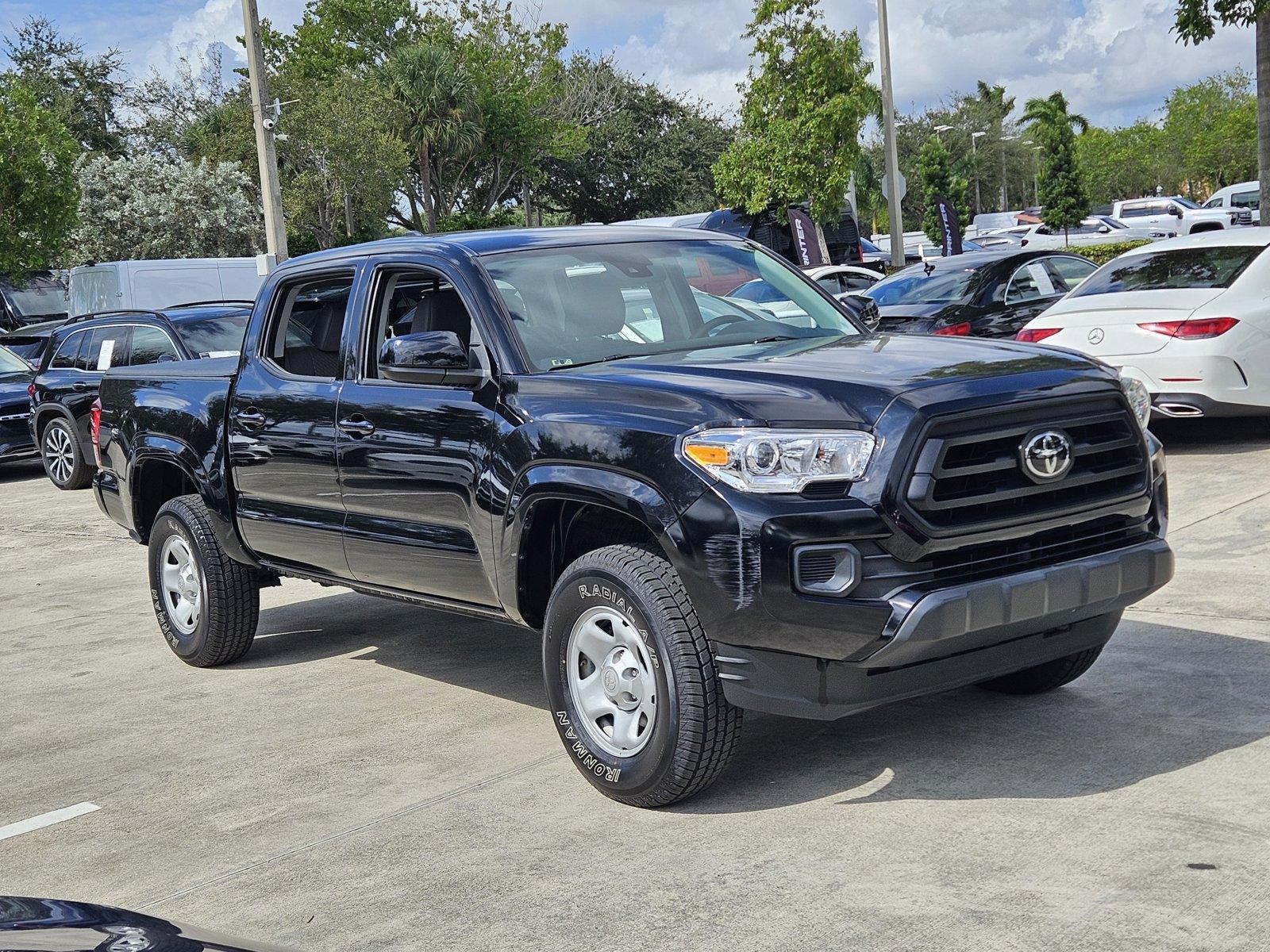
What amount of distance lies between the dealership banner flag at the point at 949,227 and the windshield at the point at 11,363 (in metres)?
17.5

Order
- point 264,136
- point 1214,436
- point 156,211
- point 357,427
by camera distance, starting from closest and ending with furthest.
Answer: point 357,427, point 1214,436, point 264,136, point 156,211

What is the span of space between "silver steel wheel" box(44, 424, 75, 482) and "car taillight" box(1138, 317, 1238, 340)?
1075 cm

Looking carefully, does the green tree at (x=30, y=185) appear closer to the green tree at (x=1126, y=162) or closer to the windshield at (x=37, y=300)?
the windshield at (x=37, y=300)

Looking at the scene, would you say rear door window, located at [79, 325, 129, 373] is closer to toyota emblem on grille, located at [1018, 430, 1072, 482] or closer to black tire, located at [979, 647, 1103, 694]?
black tire, located at [979, 647, 1103, 694]

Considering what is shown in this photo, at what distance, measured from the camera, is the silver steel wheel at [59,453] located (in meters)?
15.3

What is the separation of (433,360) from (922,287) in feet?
32.2

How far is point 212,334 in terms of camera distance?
1387 cm


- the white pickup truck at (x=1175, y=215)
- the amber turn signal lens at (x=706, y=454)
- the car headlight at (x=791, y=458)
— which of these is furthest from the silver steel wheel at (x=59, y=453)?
the white pickup truck at (x=1175, y=215)

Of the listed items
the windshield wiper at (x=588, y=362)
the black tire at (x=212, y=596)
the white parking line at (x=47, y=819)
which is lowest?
the white parking line at (x=47, y=819)

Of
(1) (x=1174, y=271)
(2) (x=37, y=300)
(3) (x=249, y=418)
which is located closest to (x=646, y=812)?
(3) (x=249, y=418)

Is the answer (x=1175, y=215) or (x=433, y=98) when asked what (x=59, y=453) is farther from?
(x=1175, y=215)

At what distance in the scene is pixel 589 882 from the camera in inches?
161

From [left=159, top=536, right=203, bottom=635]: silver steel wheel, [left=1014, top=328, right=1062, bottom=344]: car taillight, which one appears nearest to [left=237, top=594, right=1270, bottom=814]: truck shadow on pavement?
[left=159, top=536, right=203, bottom=635]: silver steel wheel

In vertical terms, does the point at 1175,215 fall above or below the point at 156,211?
below
